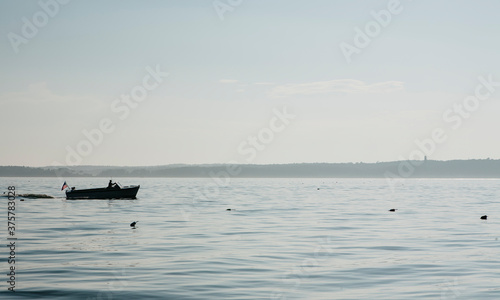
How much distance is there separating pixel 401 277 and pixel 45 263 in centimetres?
1578

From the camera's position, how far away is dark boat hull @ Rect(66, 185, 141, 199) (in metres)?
93.6

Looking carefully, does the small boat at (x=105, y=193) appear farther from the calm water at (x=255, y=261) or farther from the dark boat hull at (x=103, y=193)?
the calm water at (x=255, y=261)

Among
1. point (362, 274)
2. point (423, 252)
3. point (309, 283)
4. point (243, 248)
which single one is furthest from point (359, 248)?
point (309, 283)

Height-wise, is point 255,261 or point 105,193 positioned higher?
point 105,193

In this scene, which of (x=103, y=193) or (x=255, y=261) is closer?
(x=255, y=261)

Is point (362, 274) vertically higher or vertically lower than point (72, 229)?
lower

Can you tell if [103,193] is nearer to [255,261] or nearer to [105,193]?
[105,193]

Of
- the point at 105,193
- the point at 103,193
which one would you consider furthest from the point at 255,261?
the point at 103,193

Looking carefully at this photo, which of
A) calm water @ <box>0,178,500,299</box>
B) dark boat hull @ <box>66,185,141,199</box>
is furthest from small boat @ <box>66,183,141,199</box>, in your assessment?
calm water @ <box>0,178,500,299</box>

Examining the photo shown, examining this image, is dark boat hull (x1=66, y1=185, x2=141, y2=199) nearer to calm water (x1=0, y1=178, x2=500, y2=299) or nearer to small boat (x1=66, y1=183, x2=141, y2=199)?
small boat (x1=66, y1=183, x2=141, y2=199)

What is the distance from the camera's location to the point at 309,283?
23641 mm

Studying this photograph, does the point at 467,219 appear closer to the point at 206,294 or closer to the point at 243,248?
the point at 243,248

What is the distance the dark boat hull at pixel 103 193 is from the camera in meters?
93.6

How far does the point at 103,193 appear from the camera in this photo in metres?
93.6
